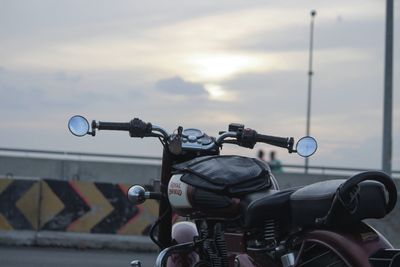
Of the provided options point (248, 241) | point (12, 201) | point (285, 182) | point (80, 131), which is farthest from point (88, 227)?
point (248, 241)

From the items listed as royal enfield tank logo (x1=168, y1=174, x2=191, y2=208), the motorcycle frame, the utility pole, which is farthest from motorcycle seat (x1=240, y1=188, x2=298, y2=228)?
the utility pole

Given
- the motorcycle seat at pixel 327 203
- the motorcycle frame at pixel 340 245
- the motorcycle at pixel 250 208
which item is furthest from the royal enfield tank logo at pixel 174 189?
the motorcycle seat at pixel 327 203

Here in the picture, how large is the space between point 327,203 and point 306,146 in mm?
1450

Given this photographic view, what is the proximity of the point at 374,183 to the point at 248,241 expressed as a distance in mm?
927

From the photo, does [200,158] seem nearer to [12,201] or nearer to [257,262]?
[257,262]

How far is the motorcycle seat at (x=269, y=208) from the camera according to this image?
3.51 m

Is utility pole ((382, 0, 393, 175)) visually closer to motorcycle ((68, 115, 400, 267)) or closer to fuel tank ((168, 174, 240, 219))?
motorcycle ((68, 115, 400, 267))

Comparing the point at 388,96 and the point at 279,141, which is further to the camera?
the point at 388,96

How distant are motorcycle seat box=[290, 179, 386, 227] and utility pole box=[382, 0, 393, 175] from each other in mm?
11797

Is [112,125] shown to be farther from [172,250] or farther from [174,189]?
[172,250]

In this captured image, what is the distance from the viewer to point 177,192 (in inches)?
161

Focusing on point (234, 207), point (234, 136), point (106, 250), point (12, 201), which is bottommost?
point (106, 250)

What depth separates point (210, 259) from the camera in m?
4.14

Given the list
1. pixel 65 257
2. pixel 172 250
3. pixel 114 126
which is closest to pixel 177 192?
pixel 172 250
